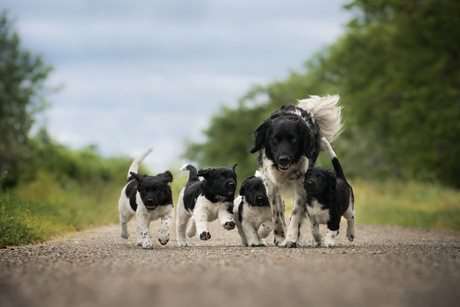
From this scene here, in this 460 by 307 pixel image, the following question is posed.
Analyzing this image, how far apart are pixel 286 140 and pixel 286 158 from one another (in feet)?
1.19

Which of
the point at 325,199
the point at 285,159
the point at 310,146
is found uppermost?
the point at 310,146

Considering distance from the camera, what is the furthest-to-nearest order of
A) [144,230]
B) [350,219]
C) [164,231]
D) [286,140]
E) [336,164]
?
[336,164] < [350,219] < [144,230] < [164,231] < [286,140]

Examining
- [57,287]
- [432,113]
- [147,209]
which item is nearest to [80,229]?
[147,209]

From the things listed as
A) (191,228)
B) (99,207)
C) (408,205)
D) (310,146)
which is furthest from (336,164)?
(408,205)

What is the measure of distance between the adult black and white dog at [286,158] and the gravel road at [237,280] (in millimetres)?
1733

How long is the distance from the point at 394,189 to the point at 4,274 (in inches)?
779

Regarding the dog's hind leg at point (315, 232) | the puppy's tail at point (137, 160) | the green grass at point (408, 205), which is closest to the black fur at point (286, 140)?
the dog's hind leg at point (315, 232)

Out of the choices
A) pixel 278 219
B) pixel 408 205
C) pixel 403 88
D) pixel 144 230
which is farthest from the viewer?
pixel 403 88

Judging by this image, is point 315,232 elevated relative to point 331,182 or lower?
lower

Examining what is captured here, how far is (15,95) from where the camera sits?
1257 inches

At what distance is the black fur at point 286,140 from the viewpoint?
745cm

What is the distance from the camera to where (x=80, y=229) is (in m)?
12.5

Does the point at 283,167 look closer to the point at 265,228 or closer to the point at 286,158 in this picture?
the point at 286,158

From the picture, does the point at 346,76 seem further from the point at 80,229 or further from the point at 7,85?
the point at 80,229
